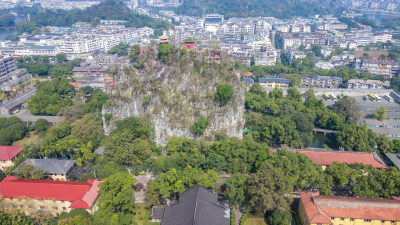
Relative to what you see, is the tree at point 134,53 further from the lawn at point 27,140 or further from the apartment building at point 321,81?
the apartment building at point 321,81

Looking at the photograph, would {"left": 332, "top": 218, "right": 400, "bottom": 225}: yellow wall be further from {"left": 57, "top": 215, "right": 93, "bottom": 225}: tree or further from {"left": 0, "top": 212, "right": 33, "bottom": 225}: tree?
{"left": 0, "top": 212, "right": 33, "bottom": 225}: tree

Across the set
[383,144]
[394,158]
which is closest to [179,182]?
[394,158]

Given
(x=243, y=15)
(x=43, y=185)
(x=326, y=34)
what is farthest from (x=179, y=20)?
(x=43, y=185)

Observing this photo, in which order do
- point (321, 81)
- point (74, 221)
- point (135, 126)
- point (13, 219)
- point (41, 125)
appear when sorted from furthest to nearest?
point (321, 81)
point (41, 125)
point (135, 126)
point (13, 219)
point (74, 221)

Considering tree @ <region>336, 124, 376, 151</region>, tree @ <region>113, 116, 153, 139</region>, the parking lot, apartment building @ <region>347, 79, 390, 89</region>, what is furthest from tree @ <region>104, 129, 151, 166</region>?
apartment building @ <region>347, 79, 390, 89</region>

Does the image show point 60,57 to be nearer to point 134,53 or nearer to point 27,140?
point 27,140
